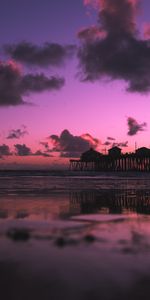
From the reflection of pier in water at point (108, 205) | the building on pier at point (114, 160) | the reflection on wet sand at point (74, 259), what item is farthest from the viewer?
the building on pier at point (114, 160)

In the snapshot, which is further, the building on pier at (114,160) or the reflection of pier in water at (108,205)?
the building on pier at (114,160)

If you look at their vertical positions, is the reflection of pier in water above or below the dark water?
above

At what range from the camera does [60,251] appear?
7.60m

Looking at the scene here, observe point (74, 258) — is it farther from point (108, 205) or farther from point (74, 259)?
point (108, 205)

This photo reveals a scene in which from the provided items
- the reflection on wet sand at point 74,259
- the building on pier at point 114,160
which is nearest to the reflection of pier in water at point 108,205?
the reflection on wet sand at point 74,259

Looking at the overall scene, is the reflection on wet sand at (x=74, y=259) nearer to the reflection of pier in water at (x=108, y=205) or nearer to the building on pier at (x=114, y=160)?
the reflection of pier in water at (x=108, y=205)

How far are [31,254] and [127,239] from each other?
2845mm

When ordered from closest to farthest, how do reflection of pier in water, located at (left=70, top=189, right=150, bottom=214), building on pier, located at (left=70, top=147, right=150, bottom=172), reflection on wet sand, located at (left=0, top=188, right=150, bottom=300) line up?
1. reflection on wet sand, located at (left=0, top=188, right=150, bottom=300)
2. reflection of pier in water, located at (left=70, top=189, right=150, bottom=214)
3. building on pier, located at (left=70, top=147, right=150, bottom=172)

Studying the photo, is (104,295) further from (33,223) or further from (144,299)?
(33,223)

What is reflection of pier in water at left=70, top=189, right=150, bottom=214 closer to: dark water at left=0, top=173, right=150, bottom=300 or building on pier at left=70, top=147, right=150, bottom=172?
dark water at left=0, top=173, right=150, bottom=300

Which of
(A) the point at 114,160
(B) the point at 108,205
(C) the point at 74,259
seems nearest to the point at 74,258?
(C) the point at 74,259

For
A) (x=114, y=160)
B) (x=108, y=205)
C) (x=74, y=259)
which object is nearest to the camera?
(x=74, y=259)

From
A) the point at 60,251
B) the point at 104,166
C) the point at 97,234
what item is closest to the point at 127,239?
the point at 97,234

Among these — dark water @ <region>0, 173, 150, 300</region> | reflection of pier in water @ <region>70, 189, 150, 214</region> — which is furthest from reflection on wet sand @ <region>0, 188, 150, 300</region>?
reflection of pier in water @ <region>70, 189, 150, 214</region>
